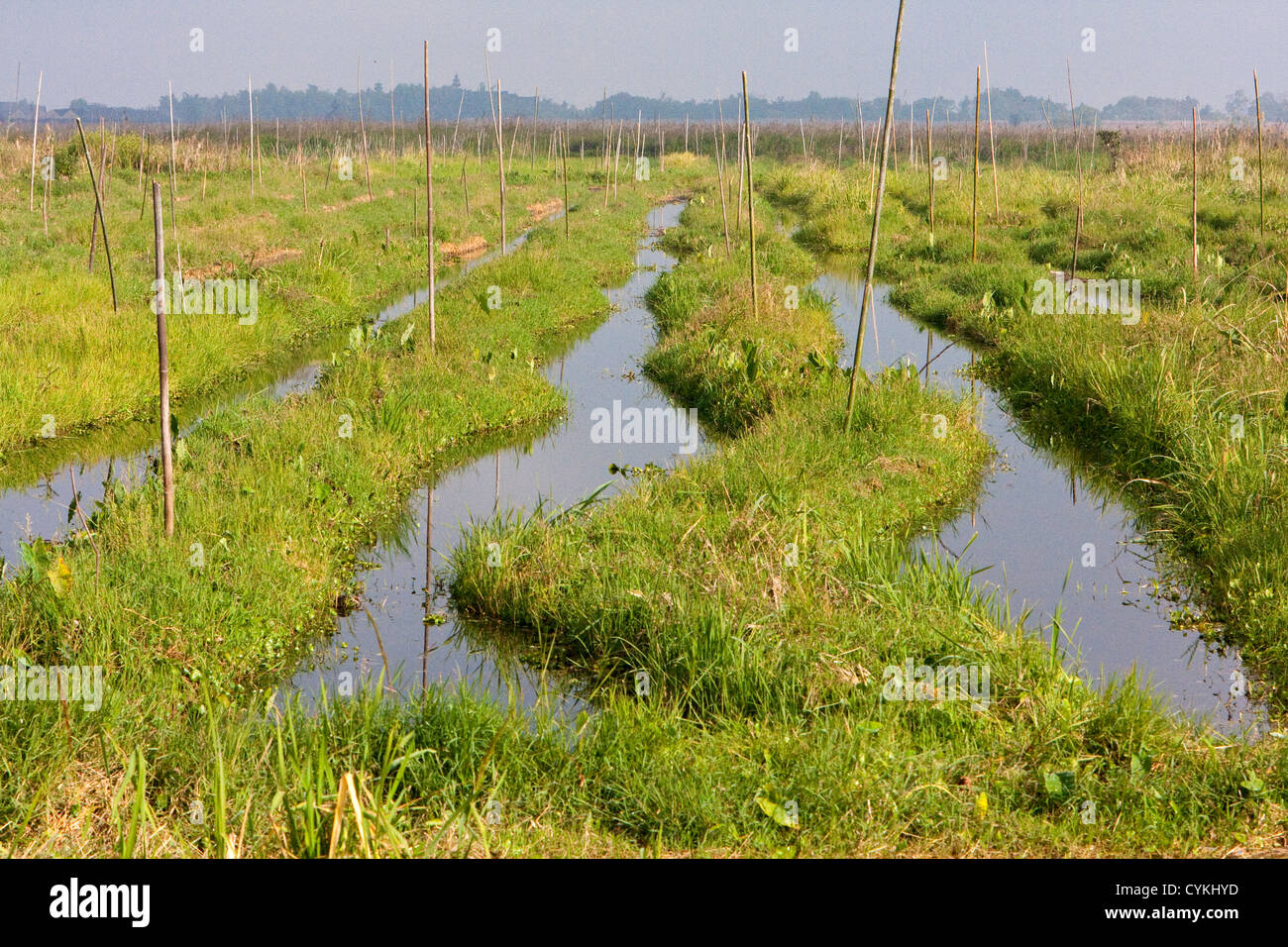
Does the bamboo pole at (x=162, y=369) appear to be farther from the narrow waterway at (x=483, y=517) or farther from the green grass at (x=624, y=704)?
the narrow waterway at (x=483, y=517)

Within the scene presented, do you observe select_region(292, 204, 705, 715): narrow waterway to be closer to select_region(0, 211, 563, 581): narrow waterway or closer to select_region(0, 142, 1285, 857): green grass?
select_region(0, 142, 1285, 857): green grass

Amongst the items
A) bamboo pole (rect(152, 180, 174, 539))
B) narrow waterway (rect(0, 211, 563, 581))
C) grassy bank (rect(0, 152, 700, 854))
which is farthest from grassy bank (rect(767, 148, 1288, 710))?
narrow waterway (rect(0, 211, 563, 581))

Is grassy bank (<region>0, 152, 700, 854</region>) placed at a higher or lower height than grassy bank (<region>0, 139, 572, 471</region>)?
lower

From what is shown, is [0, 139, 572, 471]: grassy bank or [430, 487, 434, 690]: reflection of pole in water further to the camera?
[0, 139, 572, 471]: grassy bank

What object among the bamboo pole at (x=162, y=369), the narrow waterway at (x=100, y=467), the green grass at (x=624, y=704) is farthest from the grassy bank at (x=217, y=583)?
the narrow waterway at (x=100, y=467)

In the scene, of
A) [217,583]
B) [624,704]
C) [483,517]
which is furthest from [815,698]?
[483,517]

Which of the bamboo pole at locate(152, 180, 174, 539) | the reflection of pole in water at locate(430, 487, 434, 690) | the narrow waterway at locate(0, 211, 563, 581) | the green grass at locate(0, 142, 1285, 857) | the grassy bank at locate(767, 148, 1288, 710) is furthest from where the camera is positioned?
the narrow waterway at locate(0, 211, 563, 581)

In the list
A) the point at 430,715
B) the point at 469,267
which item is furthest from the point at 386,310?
the point at 430,715

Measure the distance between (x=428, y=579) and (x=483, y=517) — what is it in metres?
1.06

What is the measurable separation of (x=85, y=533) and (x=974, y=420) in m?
7.23

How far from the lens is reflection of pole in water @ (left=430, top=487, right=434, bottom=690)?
5.73 meters

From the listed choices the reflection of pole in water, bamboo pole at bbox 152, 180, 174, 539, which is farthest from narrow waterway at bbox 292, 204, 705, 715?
bamboo pole at bbox 152, 180, 174, 539

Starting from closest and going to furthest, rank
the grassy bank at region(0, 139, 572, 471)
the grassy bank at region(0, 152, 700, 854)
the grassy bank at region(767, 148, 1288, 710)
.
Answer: the grassy bank at region(0, 152, 700, 854) → the grassy bank at region(767, 148, 1288, 710) → the grassy bank at region(0, 139, 572, 471)

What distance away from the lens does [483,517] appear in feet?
25.9
